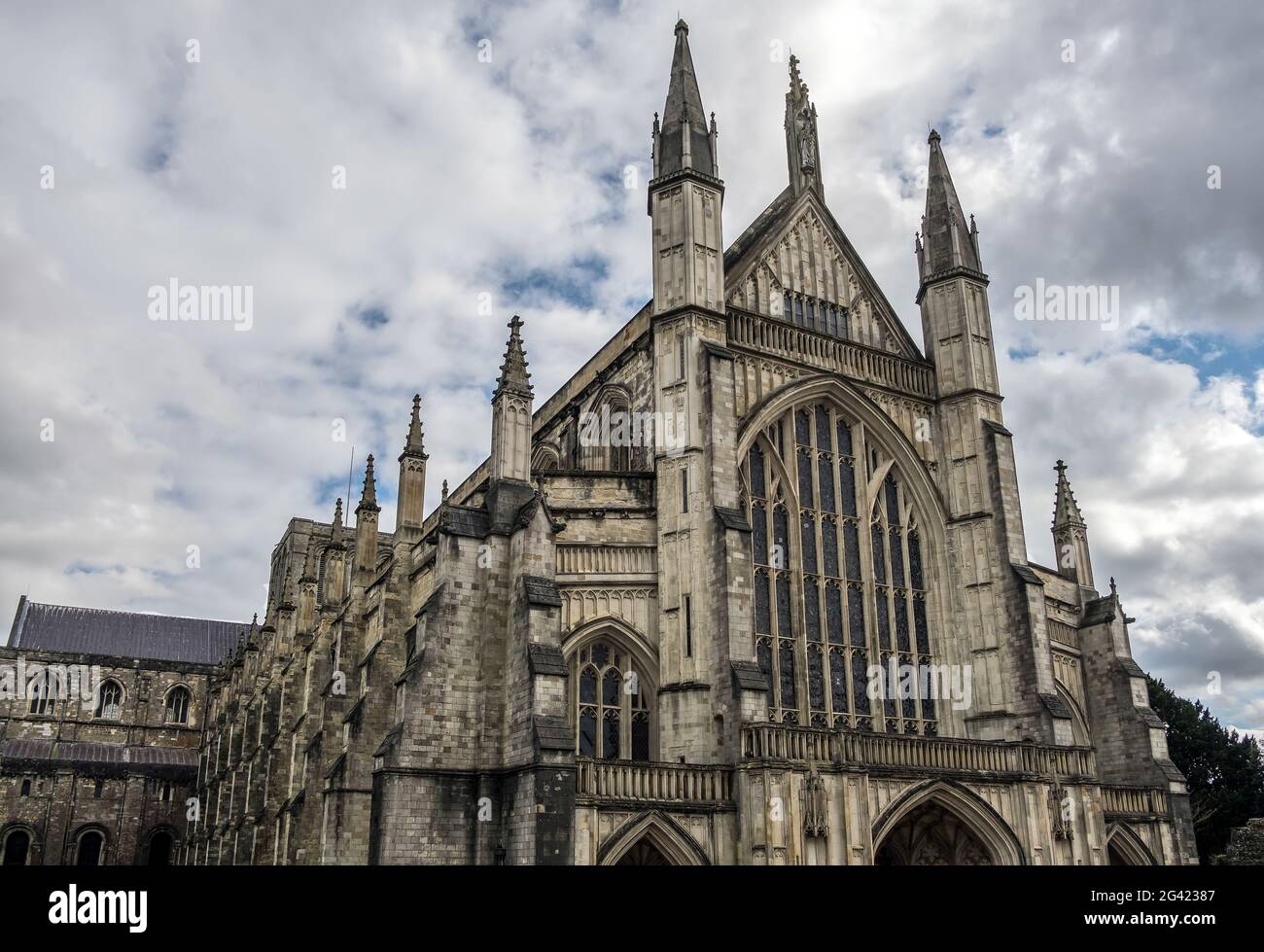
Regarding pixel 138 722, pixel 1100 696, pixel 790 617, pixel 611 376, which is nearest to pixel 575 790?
pixel 790 617

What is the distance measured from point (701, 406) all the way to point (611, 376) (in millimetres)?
5039

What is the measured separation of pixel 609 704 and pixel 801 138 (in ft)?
60.2

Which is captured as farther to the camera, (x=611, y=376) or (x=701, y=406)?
(x=611, y=376)

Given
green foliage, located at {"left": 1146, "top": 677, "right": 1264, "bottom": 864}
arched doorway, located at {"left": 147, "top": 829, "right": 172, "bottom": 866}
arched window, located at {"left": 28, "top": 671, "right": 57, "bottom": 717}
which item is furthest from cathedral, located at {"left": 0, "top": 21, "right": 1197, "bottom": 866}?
arched window, located at {"left": 28, "top": 671, "right": 57, "bottom": 717}

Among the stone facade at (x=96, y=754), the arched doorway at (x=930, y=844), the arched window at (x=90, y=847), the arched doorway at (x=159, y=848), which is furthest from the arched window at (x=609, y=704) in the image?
the arched doorway at (x=159, y=848)

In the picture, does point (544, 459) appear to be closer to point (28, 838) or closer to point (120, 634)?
point (28, 838)

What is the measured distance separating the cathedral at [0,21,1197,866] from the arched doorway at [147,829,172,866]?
20.9m

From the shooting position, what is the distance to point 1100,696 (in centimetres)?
2934

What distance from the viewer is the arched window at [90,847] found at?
5006 centimetres

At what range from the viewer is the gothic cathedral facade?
20.9m
